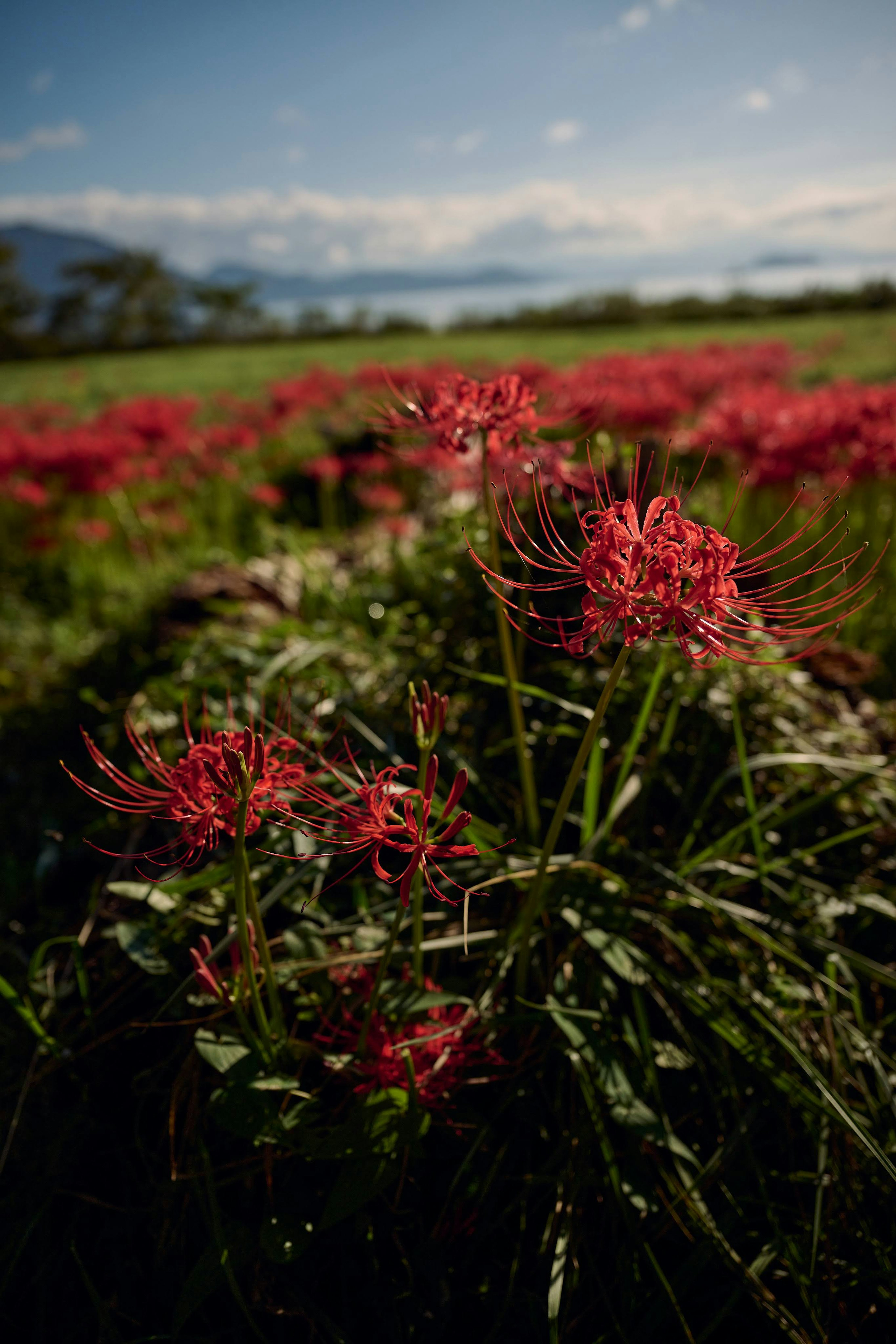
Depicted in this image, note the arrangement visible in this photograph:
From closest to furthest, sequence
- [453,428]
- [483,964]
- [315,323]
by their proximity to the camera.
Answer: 1. [453,428]
2. [483,964]
3. [315,323]

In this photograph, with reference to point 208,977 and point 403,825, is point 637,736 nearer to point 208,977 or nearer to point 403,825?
point 403,825

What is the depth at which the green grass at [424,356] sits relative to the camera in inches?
381

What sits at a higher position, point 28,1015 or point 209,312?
point 209,312

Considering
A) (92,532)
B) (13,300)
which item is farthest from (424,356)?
(13,300)

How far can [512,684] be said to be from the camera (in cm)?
135

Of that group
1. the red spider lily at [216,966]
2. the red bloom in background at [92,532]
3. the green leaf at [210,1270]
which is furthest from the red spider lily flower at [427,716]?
the red bloom in background at [92,532]

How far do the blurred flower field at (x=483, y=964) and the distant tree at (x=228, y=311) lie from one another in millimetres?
29805

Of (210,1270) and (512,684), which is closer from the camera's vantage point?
(210,1270)

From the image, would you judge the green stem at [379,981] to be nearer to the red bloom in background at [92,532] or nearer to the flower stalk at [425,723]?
the flower stalk at [425,723]

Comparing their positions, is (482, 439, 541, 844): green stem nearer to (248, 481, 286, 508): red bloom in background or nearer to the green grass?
(248, 481, 286, 508): red bloom in background

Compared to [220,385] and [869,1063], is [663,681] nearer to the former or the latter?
[869,1063]

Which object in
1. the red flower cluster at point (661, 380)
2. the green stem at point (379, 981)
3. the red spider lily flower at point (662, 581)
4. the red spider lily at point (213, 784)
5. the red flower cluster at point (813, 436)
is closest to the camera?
the red spider lily flower at point (662, 581)

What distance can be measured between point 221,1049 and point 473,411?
1.04 m

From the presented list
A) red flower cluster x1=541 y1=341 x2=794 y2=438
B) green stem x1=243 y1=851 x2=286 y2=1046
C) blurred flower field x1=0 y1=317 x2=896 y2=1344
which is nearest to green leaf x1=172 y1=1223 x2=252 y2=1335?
blurred flower field x1=0 y1=317 x2=896 y2=1344
